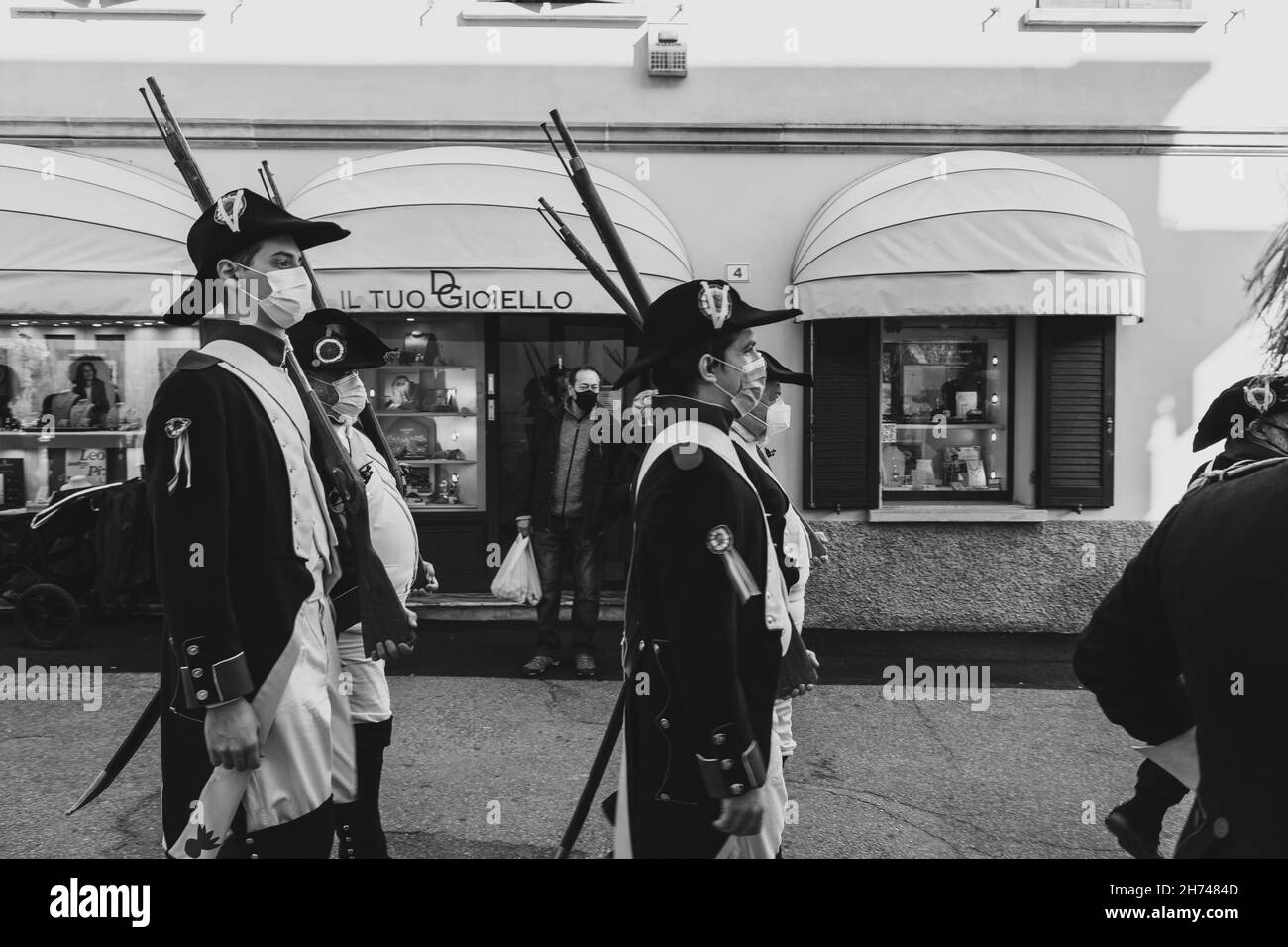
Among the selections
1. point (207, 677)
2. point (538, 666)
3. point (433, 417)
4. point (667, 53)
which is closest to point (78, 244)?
point (433, 417)

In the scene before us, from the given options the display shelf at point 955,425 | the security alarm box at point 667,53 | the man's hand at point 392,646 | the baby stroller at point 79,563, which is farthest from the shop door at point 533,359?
the man's hand at point 392,646

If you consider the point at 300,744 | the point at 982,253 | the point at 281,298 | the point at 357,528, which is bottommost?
the point at 300,744

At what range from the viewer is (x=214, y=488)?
2414 millimetres

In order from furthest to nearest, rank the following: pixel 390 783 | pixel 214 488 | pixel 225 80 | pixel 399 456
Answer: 1. pixel 399 456
2. pixel 225 80
3. pixel 390 783
4. pixel 214 488

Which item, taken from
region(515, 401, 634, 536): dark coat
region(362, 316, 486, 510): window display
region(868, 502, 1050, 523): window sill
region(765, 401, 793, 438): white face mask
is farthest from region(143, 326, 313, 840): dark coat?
region(868, 502, 1050, 523): window sill

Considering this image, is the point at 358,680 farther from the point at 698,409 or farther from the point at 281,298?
the point at 698,409

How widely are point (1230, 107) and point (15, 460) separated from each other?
10.0 meters

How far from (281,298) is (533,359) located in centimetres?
553

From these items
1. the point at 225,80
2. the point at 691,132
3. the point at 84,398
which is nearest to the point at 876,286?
the point at 691,132

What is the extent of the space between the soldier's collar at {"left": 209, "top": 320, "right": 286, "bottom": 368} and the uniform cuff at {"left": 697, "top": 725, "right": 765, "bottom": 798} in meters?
1.56

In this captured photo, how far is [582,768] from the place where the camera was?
500cm

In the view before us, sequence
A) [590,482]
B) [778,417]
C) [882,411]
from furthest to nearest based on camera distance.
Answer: [882,411], [590,482], [778,417]

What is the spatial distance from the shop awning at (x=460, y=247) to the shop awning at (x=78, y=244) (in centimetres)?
108

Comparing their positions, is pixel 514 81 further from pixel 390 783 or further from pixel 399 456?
pixel 390 783
